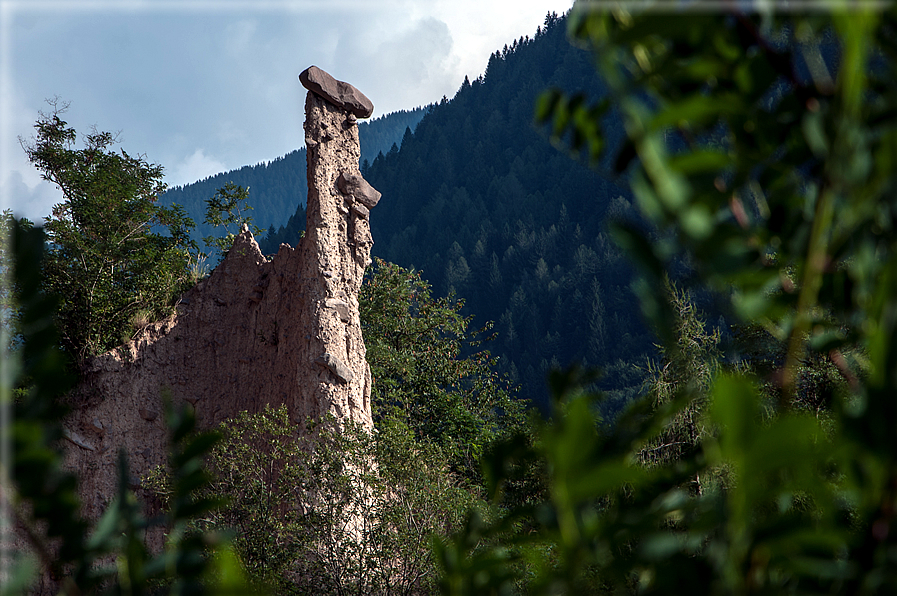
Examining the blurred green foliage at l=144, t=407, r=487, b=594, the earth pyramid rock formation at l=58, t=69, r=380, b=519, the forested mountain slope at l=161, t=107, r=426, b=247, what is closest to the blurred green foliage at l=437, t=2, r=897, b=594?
the blurred green foliage at l=144, t=407, r=487, b=594

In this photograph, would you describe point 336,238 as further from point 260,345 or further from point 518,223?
point 518,223

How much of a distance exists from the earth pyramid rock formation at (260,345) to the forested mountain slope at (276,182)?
48424 mm

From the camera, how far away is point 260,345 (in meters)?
7.50

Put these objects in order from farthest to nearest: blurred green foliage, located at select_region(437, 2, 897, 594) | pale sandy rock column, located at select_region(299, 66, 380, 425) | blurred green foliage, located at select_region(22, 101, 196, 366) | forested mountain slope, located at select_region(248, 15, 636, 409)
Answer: forested mountain slope, located at select_region(248, 15, 636, 409)
blurred green foliage, located at select_region(22, 101, 196, 366)
pale sandy rock column, located at select_region(299, 66, 380, 425)
blurred green foliage, located at select_region(437, 2, 897, 594)

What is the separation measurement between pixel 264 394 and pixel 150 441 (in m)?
2.14

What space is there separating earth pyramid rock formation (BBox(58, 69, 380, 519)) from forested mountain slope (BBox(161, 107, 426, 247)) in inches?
1906

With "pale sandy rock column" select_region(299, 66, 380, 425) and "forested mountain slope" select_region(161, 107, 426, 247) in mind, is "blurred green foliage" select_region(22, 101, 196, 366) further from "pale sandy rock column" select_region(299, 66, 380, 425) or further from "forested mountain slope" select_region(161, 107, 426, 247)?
"forested mountain slope" select_region(161, 107, 426, 247)

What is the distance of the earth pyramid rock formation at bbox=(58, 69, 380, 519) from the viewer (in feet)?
22.0

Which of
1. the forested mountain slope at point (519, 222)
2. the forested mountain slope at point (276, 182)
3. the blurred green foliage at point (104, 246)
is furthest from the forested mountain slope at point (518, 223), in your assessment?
the blurred green foliage at point (104, 246)

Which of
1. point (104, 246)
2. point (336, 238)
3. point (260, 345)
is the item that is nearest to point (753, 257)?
point (336, 238)

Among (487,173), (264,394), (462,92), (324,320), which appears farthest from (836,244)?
(462,92)

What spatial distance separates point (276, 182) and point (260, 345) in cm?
6082

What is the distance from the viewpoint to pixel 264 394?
7.06 meters

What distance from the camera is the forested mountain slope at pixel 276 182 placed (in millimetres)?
59469
